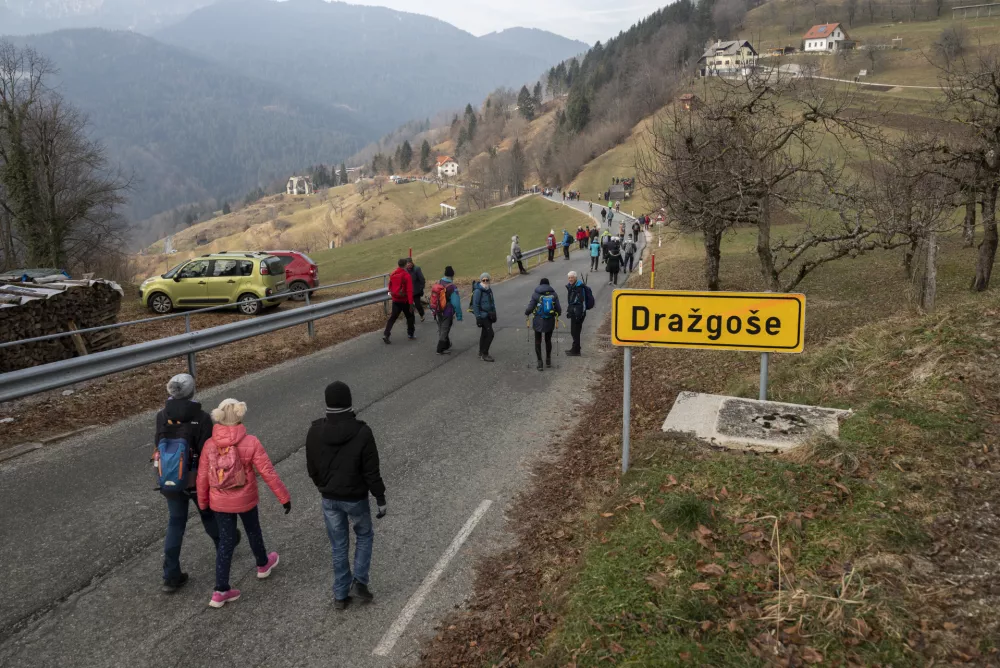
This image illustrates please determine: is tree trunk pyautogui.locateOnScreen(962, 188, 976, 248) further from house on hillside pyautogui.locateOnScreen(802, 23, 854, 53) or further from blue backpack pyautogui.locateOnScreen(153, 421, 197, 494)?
house on hillside pyautogui.locateOnScreen(802, 23, 854, 53)

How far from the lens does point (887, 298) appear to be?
17391mm

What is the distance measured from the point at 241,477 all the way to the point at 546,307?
25.9 feet

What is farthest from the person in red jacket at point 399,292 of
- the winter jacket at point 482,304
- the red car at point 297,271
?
the red car at point 297,271

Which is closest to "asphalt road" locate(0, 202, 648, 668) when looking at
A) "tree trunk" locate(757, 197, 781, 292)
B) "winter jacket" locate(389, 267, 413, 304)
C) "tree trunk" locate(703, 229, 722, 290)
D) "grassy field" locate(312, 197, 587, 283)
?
"winter jacket" locate(389, 267, 413, 304)

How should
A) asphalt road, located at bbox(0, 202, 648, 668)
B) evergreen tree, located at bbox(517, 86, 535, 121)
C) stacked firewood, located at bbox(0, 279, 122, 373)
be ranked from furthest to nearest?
1. evergreen tree, located at bbox(517, 86, 535, 121)
2. stacked firewood, located at bbox(0, 279, 122, 373)
3. asphalt road, located at bbox(0, 202, 648, 668)

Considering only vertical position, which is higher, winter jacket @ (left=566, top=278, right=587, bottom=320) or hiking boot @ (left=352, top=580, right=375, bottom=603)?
winter jacket @ (left=566, top=278, right=587, bottom=320)

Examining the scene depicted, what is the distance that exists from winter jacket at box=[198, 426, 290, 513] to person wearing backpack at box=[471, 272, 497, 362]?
318 inches

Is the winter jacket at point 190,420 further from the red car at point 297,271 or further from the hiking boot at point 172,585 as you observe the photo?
the red car at point 297,271

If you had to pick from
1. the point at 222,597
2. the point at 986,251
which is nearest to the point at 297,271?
the point at 222,597

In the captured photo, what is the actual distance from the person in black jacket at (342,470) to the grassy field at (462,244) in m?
40.1

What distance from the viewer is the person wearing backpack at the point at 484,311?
12969mm

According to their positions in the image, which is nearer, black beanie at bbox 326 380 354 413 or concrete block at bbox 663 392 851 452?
black beanie at bbox 326 380 354 413

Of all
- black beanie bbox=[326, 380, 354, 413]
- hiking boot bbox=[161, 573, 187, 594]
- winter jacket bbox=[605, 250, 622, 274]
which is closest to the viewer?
black beanie bbox=[326, 380, 354, 413]

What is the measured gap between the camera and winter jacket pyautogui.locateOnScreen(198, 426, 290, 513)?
5.03 meters
